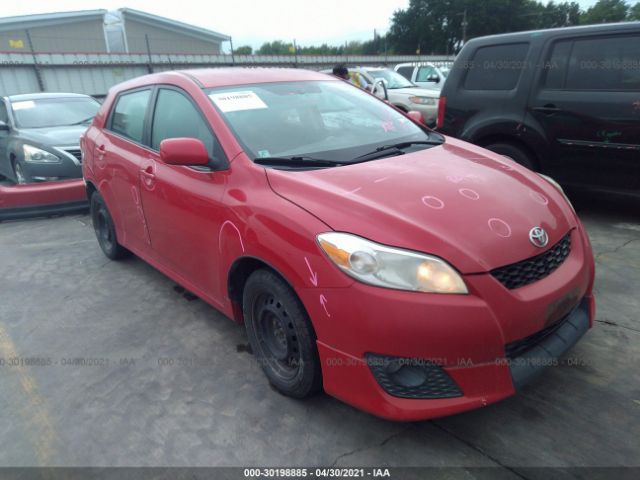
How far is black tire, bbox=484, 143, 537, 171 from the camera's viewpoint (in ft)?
16.1

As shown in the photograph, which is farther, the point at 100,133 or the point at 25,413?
the point at 100,133

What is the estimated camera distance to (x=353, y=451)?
83.1 inches

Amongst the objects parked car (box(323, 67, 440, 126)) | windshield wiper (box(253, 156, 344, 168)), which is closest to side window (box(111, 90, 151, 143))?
windshield wiper (box(253, 156, 344, 168))

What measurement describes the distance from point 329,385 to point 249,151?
1.32m

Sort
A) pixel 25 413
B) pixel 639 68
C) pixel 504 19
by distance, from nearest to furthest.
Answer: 1. pixel 25 413
2. pixel 639 68
3. pixel 504 19

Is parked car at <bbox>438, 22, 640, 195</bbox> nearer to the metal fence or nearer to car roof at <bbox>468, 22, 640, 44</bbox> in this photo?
car roof at <bbox>468, 22, 640, 44</bbox>

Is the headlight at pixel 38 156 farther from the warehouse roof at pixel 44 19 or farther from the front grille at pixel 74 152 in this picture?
the warehouse roof at pixel 44 19

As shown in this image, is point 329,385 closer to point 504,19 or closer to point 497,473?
point 497,473

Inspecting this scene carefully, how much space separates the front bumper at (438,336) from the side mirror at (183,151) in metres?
1.07

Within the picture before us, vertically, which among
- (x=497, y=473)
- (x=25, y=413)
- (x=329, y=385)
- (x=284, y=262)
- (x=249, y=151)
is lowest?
(x=25, y=413)

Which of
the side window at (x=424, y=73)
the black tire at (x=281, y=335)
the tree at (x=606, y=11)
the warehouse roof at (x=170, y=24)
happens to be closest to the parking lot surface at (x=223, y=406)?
the black tire at (x=281, y=335)

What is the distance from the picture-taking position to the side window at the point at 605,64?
4.21m

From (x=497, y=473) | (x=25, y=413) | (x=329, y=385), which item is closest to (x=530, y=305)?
(x=497, y=473)

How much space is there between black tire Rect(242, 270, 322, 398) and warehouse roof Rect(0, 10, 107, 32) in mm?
32192
